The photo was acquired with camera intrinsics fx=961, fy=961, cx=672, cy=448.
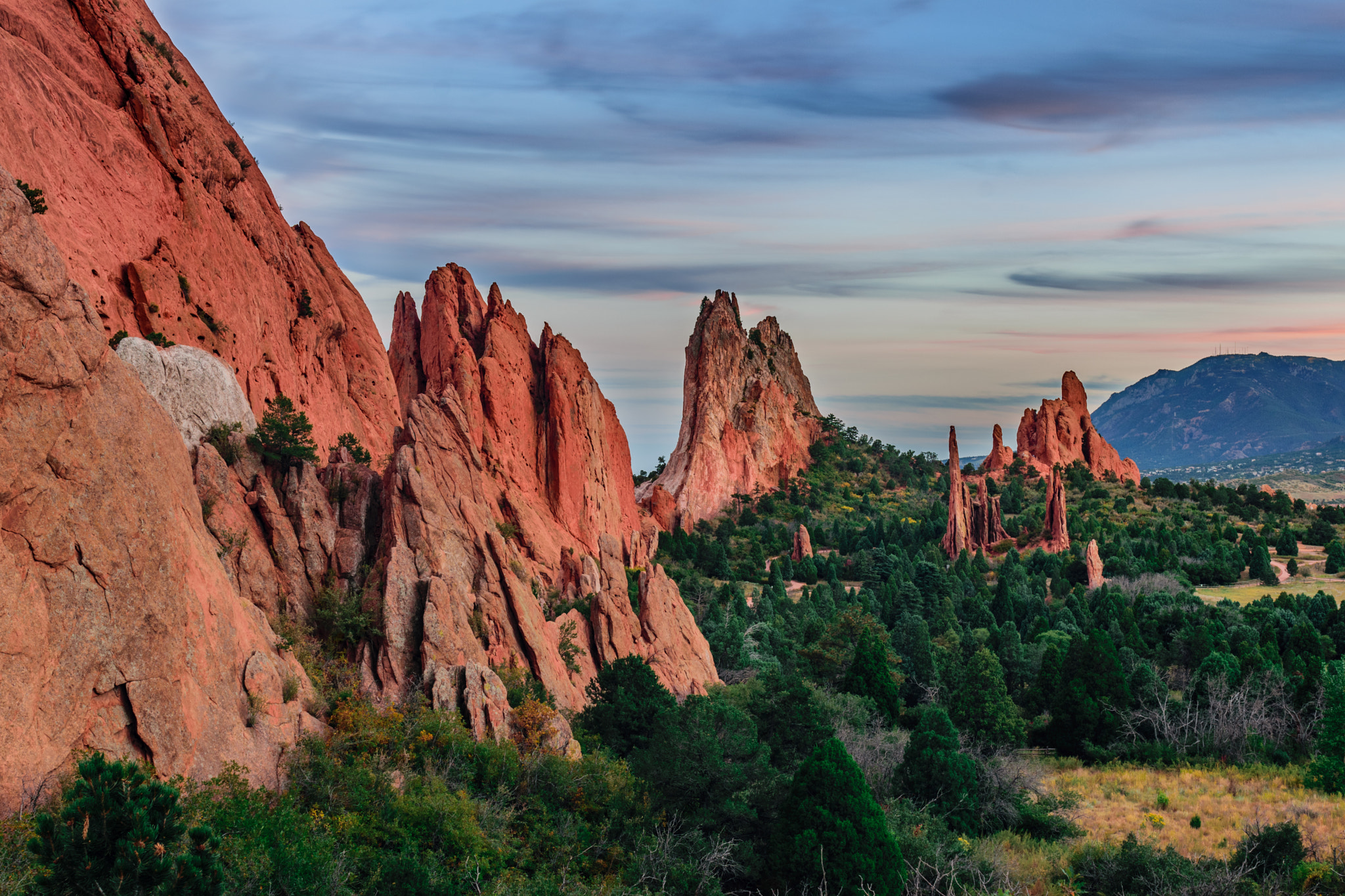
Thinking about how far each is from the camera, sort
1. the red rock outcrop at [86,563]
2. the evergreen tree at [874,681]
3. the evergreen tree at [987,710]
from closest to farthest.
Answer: the red rock outcrop at [86,563] < the evergreen tree at [987,710] < the evergreen tree at [874,681]

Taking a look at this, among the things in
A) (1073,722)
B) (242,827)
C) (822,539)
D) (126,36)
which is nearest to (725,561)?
(822,539)

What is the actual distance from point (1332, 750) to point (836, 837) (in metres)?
28.1

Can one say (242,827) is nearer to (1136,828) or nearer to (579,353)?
(1136,828)

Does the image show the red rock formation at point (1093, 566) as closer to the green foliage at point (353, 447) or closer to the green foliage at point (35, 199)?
the green foliage at point (353, 447)

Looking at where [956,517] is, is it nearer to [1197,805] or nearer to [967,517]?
[967,517]

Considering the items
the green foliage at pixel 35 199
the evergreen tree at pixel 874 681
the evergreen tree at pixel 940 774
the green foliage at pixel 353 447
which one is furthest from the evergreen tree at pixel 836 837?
the green foliage at pixel 35 199

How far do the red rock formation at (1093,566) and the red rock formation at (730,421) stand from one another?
48896 mm

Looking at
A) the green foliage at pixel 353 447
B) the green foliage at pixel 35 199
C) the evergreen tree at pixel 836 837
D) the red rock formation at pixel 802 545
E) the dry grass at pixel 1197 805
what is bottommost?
the dry grass at pixel 1197 805

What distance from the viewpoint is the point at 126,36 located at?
146ft

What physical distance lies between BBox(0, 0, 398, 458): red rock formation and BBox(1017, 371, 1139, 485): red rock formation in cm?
11502

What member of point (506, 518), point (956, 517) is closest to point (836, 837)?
point (506, 518)

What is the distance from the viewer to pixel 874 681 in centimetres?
5212

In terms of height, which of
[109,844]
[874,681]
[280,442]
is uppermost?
[280,442]

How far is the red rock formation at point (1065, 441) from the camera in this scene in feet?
477
